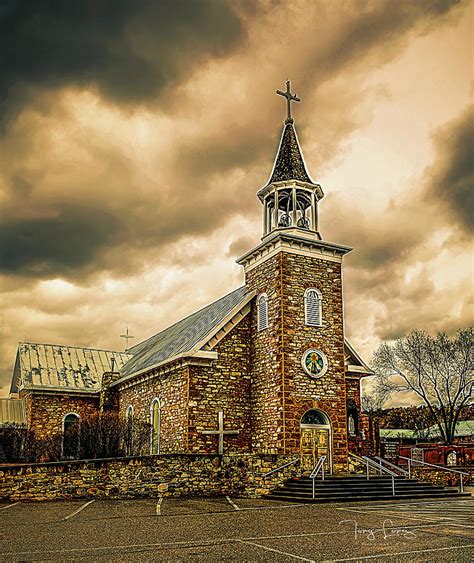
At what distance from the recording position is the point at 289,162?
93.8 feet

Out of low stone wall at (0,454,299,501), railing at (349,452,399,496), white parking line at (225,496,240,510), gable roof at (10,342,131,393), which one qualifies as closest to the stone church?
railing at (349,452,399,496)

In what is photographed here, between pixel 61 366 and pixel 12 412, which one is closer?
pixel 12 412

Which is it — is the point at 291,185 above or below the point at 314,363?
above

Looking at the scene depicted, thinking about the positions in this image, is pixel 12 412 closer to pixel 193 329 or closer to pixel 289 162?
pixel 193 329

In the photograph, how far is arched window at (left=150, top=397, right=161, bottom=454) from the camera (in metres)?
27.6

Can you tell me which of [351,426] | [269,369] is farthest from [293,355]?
[351,426]

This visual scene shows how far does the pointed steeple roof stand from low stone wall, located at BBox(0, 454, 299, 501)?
12.7 m

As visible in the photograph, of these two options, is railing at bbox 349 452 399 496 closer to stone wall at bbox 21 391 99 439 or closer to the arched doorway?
the arched doorway

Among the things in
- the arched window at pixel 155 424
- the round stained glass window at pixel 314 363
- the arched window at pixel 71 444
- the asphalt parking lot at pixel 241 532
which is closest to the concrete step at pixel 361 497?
the asphalt parking lot at pixel 241 532

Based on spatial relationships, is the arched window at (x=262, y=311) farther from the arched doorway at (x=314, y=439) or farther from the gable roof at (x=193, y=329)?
the arched doorway at (x=314, y=439)

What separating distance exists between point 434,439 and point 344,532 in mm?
57381

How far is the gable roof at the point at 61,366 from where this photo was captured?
120 ft

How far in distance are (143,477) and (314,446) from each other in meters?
6.99

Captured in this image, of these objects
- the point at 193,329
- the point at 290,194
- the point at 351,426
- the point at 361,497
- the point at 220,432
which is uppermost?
the point at 290,194
